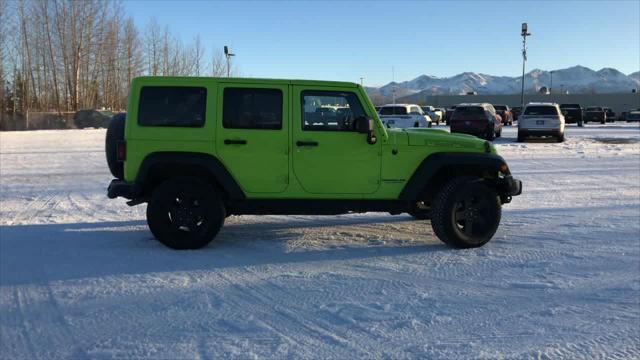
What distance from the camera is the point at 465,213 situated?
6223 millimetres

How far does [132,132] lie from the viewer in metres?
5.87

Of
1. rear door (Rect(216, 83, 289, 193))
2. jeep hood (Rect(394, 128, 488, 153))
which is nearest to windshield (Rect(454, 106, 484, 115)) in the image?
jeep hood (Rect(394, 128, 488, 153))

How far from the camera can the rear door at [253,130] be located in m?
5.92

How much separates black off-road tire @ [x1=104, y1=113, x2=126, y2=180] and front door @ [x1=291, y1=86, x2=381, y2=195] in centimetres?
209

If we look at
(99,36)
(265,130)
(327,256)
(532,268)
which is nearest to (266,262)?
(327,256)

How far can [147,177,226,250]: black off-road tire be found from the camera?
5.99 meters

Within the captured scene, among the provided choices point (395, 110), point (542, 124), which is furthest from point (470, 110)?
point (395, 110)

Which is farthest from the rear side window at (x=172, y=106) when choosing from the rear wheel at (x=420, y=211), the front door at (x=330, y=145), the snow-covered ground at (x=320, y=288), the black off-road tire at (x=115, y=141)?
the rear wheel at (x=420, y=211)

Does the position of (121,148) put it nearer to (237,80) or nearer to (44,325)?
(237,80)

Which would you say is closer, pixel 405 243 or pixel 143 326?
pixel 143 326

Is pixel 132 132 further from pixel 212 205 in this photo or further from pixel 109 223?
pixel 109 223

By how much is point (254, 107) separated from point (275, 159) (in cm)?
63

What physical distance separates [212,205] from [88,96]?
5705 centimetres

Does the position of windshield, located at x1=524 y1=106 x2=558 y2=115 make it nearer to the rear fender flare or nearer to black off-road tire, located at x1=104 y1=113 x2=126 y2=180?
the rear fender flare
